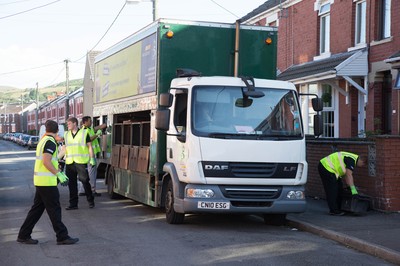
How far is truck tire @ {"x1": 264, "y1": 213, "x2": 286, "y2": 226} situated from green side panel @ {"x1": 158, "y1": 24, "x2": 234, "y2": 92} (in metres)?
2.71

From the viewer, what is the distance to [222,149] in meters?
9.12

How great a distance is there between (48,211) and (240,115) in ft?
11.0

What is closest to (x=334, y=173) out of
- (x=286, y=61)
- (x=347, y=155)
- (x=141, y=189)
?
(x=347, y=155)

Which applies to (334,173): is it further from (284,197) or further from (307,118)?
(307,118)

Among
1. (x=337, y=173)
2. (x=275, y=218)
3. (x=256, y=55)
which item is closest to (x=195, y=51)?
(x=256, y=55)

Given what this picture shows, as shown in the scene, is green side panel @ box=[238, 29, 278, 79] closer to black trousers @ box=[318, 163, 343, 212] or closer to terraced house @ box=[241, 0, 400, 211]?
black trousers @ box=[318, 163, 343, 212]

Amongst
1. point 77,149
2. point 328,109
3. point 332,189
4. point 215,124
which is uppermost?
point 328,109

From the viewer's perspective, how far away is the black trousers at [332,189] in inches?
436

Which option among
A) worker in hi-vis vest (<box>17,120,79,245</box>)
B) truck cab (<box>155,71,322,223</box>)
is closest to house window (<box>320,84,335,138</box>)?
truck cab (<box>155,71,322,223</box>)

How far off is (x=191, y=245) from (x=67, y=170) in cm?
506

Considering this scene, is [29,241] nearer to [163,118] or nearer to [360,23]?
[163,118]

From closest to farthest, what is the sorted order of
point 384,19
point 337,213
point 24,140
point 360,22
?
point 337,213 < point 384,19 < point 360,22 < point 24,140

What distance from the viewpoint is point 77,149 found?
40.9 feet

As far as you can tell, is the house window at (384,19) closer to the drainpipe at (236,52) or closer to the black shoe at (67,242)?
the drainpipe at (236,52)
